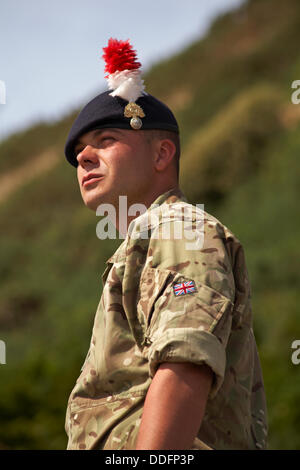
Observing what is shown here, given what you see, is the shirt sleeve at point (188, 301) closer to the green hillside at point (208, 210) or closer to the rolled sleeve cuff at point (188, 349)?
the rolled sleeve cuff at point (188, 349)

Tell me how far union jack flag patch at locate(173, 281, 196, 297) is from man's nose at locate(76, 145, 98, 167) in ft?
2.03

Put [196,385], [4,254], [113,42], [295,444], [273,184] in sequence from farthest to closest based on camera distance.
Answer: [4,254]
[273,184]
[295,444]
[113,42]
[196,385]

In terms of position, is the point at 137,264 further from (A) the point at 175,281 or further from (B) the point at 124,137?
(B) the point at 124,137

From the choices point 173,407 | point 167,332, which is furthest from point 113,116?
point 173,407

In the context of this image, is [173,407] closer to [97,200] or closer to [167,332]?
[167,332]

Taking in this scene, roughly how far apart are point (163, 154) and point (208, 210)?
1509 cm

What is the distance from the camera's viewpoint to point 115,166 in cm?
215

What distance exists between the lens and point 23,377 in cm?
1014

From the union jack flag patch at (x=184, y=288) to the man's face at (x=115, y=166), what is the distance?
498 mm

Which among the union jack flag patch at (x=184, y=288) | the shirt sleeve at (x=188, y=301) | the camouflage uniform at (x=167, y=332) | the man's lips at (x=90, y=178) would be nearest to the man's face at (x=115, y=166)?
the man's lips at (x=90, y=178)

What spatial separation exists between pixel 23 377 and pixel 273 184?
8.71m

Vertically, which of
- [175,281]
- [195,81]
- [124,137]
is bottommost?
[175,281]
